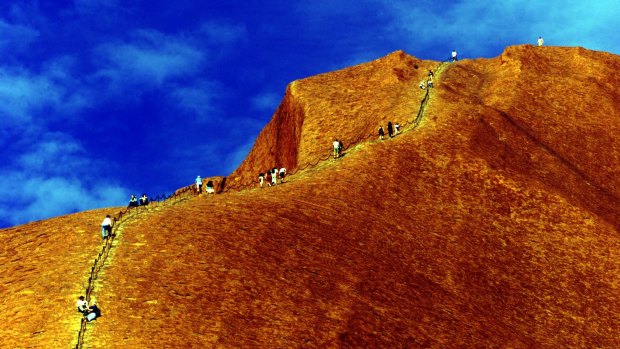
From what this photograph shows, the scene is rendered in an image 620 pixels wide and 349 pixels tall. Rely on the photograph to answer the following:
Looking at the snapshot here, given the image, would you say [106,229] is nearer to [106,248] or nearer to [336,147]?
[106,248]

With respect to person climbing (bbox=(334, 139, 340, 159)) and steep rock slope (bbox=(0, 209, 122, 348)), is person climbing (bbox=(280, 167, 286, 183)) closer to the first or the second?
person climbing (bbox=(334, 139, 340, 159))

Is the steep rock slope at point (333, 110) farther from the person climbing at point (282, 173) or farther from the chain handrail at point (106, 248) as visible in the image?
the chain handrail at point (106, 248)

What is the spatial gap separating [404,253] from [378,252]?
2.02 meters

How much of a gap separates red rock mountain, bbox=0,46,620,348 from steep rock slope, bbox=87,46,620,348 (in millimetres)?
113

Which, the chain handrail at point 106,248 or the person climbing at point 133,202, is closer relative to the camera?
the chain handrail at point 106,248

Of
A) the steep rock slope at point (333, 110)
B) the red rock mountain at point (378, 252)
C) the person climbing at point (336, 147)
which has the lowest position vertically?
the red rock mountain at point (378, 252)

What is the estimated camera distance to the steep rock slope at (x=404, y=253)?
3612 centimetres

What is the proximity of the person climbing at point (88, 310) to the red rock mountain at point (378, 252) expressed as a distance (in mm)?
475

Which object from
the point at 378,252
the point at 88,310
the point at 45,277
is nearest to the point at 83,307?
the point at 88,310

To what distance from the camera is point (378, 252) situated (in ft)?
149

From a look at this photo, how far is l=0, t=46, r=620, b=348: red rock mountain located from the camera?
3578 centimetres

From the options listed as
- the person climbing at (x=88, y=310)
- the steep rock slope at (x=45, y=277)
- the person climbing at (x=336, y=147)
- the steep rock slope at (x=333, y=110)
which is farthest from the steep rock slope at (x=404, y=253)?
the steep rock slope at (x=333, y=110)

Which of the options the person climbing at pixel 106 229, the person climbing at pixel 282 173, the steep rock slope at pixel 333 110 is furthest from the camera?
the steep rock slope at pixel 333 110

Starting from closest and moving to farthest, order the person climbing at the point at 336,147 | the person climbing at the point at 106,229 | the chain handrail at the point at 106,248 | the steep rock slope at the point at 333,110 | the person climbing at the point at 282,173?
1. the chain handrail at the point at 106,248
2. the person climbing at the point at 106,229
3. the person climbing at the point at 282,173
4. the person climbing at the point at 336,147
5. the steep rock slope at the point at 333,110
